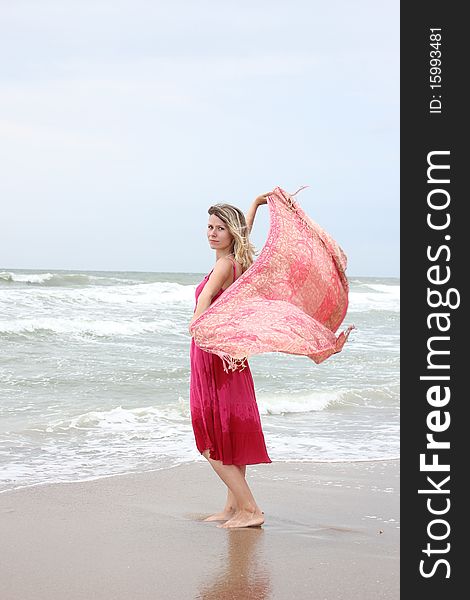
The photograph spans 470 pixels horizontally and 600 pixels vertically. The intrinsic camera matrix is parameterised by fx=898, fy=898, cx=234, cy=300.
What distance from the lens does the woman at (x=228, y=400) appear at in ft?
15.3

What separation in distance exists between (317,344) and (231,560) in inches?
42.2

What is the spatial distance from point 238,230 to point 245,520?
151 cm

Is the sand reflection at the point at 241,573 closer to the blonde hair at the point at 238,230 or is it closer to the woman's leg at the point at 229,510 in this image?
the woman's leg at the point at 229,510

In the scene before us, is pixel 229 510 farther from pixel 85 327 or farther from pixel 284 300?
pixel 85 327

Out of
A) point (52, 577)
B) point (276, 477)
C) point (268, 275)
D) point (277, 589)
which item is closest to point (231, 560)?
point (277, 589)

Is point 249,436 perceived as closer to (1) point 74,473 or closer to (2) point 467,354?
(2) point 467,354

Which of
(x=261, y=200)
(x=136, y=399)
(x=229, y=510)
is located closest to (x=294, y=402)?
(x=136, y=399)

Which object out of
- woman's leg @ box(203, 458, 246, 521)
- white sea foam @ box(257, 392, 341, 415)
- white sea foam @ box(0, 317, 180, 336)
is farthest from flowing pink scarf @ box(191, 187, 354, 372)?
white sea foam @ box(0, 317, 180, 336)

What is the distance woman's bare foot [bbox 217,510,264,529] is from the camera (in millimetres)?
4650

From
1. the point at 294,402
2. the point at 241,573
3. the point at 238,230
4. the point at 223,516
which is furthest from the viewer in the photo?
the point at 294,402

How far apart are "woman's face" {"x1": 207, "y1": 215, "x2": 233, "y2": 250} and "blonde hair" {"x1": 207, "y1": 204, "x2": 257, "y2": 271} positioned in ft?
0.06

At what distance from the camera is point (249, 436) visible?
4727 mm

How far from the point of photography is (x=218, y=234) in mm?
4652

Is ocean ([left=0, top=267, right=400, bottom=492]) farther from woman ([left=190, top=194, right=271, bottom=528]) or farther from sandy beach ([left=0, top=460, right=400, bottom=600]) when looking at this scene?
woman ([left=190, top=194, right=271, bottom=528])
